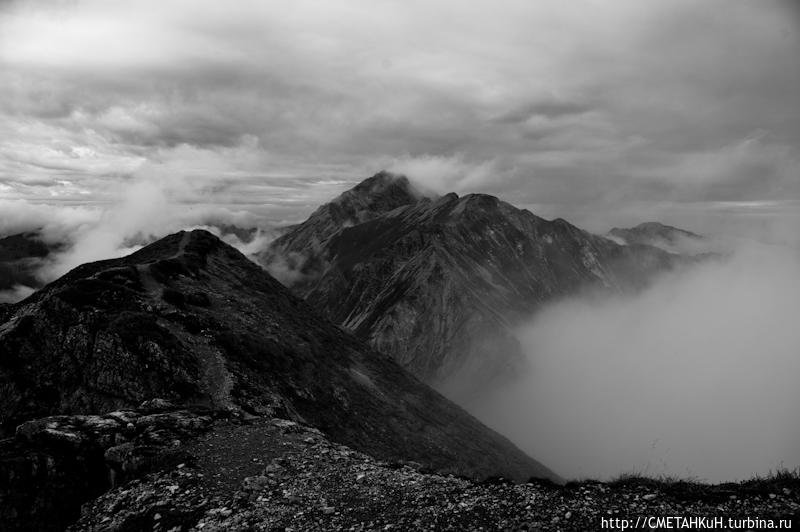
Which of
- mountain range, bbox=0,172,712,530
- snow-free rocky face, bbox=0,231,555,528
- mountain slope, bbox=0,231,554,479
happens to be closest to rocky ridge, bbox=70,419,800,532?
mountain range, bbox=0,172,712,530

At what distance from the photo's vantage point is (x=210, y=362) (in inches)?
2133

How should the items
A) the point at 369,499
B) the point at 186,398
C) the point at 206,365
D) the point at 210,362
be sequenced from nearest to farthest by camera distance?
1. the point at 369,499
2. the point at 186,398
3. the point at 206,365
4. the point at 210,362

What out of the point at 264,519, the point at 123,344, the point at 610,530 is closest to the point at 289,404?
the point at 123,344

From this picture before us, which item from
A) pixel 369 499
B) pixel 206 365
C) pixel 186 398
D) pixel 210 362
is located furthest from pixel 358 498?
pixel 210 362

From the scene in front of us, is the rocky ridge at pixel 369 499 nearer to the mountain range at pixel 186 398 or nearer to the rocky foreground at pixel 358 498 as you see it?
the rocky foreground at pixel 358 498

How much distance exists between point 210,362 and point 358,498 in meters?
40.0

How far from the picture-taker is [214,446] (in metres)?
24.1

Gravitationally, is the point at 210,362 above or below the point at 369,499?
above

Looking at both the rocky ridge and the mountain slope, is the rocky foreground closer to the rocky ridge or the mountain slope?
the rocky ridge

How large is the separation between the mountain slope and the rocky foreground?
10.9 metres

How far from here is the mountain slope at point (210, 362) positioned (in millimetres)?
48250

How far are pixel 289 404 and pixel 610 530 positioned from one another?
148 ft

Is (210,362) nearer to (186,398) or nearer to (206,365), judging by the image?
(206,365)

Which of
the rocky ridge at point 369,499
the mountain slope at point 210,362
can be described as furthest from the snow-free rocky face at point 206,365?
the rocky ridge at point 369,499
